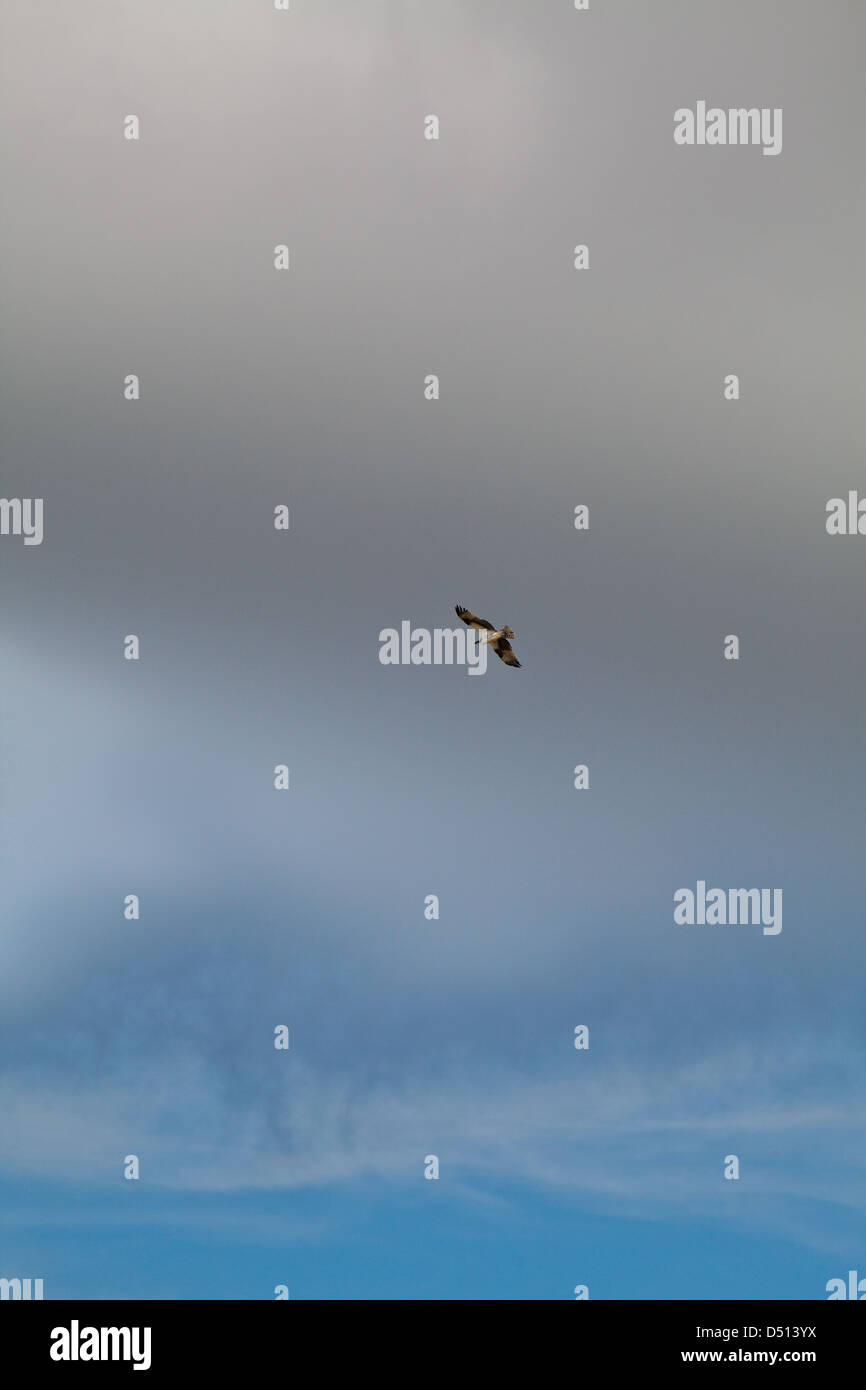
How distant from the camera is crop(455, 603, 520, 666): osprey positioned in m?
35.2

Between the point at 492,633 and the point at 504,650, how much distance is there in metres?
0.58

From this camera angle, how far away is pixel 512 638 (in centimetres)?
3600

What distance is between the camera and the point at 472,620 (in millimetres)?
35281

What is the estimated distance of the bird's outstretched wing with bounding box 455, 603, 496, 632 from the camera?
35125mm

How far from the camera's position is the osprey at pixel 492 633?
35.2m
